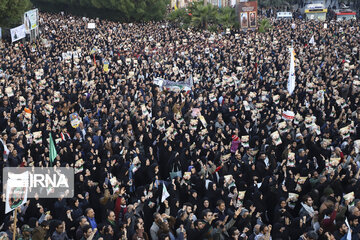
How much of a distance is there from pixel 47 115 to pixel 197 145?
5.04 metres

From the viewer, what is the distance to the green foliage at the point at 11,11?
2919 centimetres

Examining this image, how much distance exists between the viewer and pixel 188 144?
11.2 m

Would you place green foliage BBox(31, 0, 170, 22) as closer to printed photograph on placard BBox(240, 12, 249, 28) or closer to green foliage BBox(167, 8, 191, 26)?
green foliage BBox(167, 8, 191, 26)

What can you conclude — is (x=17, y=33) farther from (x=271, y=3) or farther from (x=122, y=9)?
(x=271, y=3)

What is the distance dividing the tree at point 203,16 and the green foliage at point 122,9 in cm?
755

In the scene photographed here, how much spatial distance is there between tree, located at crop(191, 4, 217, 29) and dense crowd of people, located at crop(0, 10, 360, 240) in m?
12.3

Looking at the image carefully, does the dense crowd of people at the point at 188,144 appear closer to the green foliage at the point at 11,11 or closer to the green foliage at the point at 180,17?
the green foliage at the point at 11,11

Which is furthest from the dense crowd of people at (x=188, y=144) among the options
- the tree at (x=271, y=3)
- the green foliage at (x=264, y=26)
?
the tree at (x=271, y=3)

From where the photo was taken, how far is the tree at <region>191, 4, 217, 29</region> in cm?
3375

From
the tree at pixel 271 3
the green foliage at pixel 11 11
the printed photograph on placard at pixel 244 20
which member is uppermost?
the tree at pixel 271 3

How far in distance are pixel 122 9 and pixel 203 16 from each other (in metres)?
10.6

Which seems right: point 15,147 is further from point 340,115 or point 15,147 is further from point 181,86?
point 340,115

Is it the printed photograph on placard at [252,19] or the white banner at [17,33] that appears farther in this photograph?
the printed photograph on placard at [252,19]

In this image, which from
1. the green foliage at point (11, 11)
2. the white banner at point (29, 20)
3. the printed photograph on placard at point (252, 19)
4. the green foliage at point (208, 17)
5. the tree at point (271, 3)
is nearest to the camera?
the white banner at point (29, 20)
